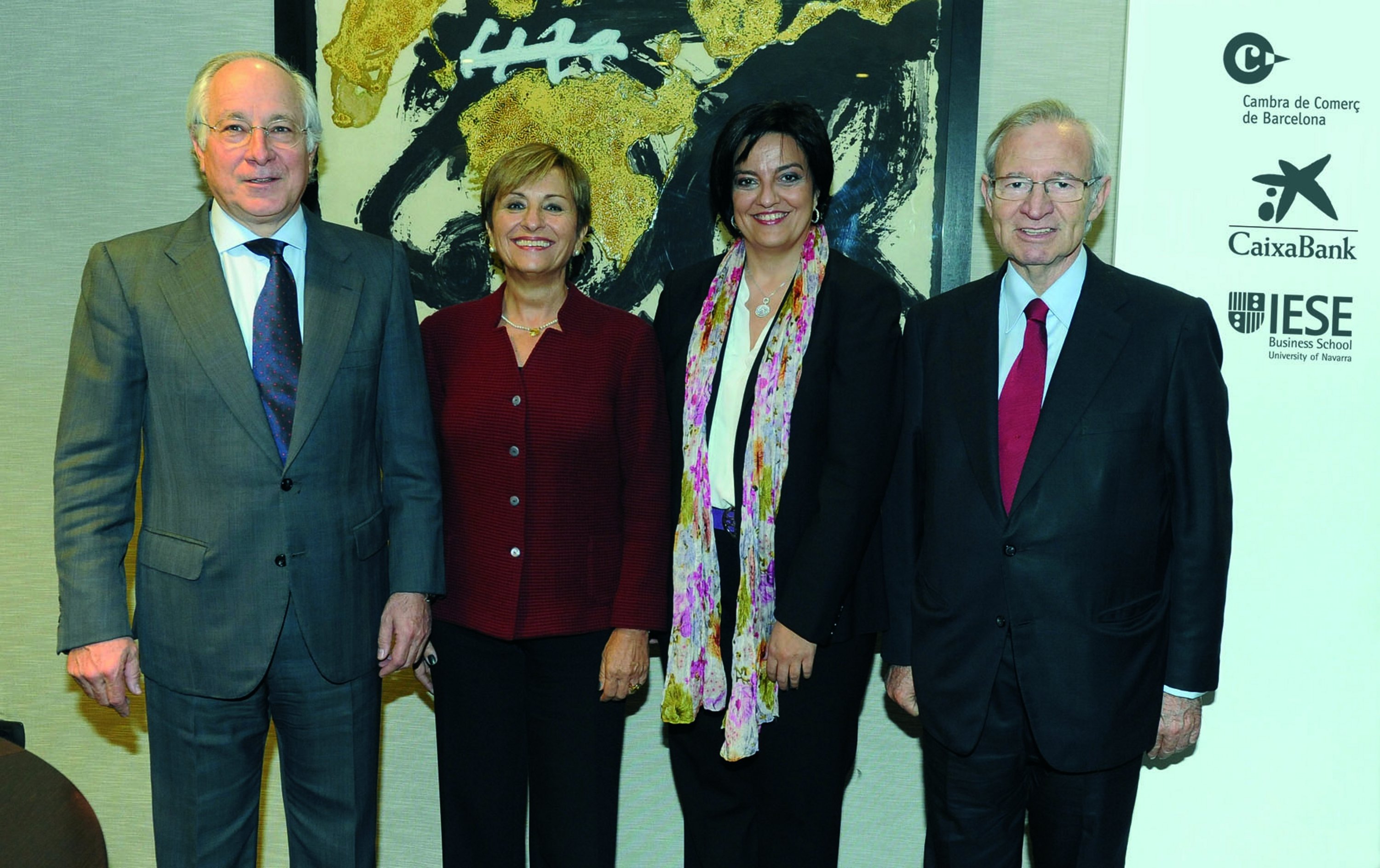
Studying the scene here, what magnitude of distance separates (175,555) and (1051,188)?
1699 millimetres

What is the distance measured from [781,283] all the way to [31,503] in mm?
2299

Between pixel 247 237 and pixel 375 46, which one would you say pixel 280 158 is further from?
pixel 375 46

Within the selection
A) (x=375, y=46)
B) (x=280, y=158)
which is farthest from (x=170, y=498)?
(x=375, y=46)

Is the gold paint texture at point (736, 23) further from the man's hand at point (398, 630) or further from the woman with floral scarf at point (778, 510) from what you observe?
the man's hand at point (398, 630)

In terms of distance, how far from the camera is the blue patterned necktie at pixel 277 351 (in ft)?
6.48

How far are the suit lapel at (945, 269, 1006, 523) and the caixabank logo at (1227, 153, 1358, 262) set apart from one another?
81 cm

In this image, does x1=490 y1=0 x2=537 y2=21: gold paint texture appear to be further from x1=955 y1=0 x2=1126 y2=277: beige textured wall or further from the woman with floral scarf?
x1=955 y1=0 x2=1126 y2=277: beige textured wall

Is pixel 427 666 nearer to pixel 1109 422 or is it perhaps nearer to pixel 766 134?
pixel 766 134

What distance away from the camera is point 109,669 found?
1952 millimetres

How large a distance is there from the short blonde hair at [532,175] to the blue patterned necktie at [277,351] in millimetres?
460

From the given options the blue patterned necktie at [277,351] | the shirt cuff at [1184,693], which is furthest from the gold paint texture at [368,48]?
the shirt cuff at [1184,693]

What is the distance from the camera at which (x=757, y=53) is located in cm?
279

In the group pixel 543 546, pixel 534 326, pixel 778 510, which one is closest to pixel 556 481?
pixel 543 546

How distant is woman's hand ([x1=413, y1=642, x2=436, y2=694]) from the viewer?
7.45ft
